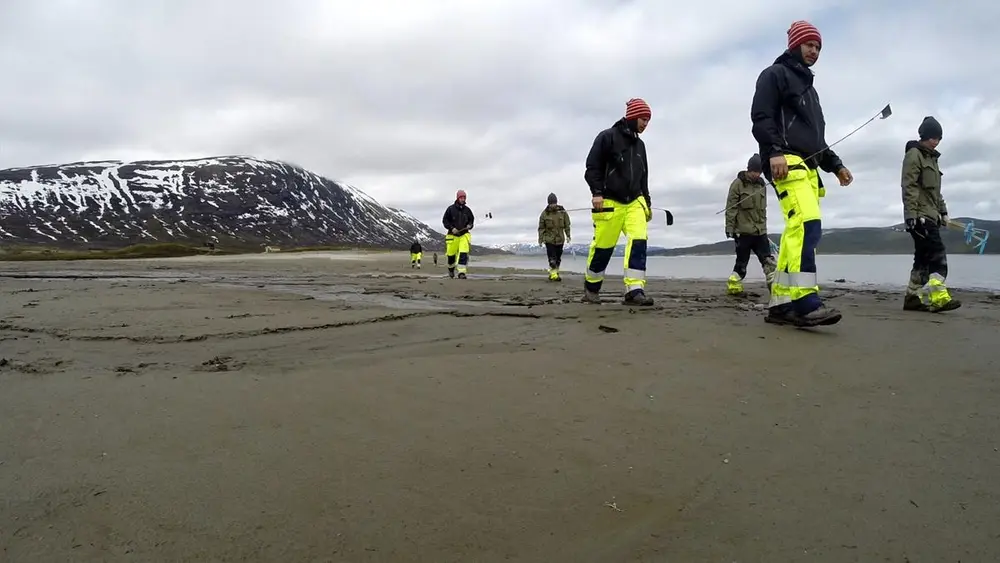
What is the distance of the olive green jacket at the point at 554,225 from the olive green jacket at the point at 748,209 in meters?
4.88

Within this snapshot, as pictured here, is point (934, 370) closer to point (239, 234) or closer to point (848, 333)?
point (848, 333)

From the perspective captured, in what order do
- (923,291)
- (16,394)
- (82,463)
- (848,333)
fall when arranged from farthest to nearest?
(923,291) → (848,333) → (16,394) → (82,463)

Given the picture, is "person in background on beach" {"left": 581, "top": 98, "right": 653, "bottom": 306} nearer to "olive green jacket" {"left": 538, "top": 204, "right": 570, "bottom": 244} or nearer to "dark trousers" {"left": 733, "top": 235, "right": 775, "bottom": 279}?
"dark trousers" {"left": 733, "top": 235, "right": 775, "bottom": 279}

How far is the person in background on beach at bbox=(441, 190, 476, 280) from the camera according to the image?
42.3 feet

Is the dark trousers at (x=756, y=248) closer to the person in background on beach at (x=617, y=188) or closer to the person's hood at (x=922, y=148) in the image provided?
the person's hood at (x=922, y=148)

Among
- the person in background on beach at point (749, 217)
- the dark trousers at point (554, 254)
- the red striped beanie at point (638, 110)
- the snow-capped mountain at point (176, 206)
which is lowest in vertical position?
the dark trousers at point (554, 254)

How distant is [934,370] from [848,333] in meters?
1.12

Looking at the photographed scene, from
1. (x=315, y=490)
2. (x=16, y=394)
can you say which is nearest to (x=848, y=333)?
(x=315, y=490)

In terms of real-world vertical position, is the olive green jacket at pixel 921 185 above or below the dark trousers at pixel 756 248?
above

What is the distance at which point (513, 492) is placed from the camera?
1479 mm

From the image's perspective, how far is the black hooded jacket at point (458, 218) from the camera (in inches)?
512

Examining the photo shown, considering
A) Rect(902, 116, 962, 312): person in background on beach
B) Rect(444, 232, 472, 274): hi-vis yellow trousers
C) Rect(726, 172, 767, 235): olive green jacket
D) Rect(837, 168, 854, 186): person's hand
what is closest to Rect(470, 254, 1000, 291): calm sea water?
Rect(726, 172, 767, 235): olive green jacket

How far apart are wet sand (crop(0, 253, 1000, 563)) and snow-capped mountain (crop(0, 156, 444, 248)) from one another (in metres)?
118

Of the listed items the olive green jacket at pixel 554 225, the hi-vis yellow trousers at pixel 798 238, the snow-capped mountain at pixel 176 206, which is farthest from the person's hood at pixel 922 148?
the snow-capped mountain at pixel 176 206
